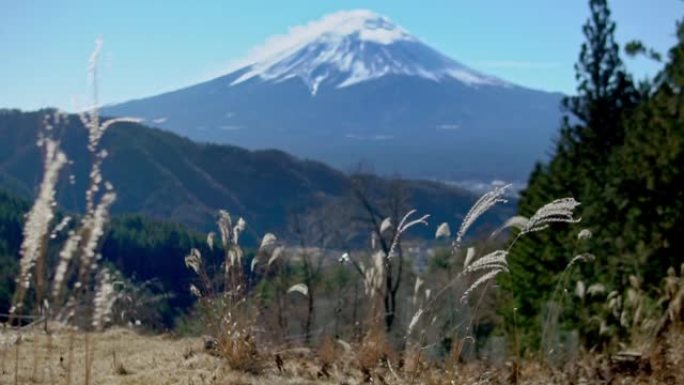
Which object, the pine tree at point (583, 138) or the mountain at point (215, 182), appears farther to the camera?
the mountain at point (215, 182)

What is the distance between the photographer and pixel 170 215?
14812cm

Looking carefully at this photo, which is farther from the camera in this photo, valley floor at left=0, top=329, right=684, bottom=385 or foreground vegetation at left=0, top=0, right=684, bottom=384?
valley floor at left=0, top=329, right=684, bottom=385

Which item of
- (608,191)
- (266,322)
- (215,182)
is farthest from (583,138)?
(215,182)

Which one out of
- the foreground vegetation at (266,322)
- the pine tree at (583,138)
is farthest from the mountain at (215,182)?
the foreground vegetation at (266,322)

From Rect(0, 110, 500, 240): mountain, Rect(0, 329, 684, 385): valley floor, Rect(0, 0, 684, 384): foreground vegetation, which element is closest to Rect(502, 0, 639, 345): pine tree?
Rect(0, 0, 684, 384): foreground vegetation

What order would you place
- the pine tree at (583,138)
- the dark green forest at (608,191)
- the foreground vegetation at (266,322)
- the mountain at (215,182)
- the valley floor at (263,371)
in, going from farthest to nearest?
the mountain at (215,182) → the pine tree at (583,138) → the dark green forest at (608,191) → the valley floor at (263,371) → the foreground vegetation at (266,322)

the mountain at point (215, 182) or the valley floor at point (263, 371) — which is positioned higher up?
the valley floor at point (263, 371)

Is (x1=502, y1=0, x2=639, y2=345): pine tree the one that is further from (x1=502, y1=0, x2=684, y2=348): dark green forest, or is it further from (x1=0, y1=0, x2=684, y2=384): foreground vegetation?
(x1=0, y1=0, x2=684, y2=384): foreground vegetation

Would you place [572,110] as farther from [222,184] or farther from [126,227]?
[222,184]

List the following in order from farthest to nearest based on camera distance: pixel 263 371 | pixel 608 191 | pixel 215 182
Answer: pixel 215 182 < pixel 608 191 < pixel 263 371

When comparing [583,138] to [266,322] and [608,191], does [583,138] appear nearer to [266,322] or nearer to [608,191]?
[608,191]

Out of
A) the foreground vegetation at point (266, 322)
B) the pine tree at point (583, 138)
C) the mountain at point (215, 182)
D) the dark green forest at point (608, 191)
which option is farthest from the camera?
the mountain at point (215, 182)

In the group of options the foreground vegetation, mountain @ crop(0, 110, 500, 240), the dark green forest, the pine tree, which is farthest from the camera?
mountain @ crop(0, 110, 500, 240)

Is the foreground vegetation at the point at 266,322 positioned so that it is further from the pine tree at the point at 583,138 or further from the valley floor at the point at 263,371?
the pine tree at the point at 583,138
